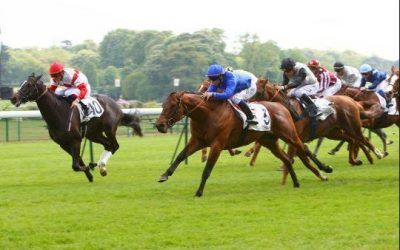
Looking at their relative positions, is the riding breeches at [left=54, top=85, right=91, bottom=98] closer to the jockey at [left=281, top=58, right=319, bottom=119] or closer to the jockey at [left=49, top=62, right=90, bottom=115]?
the jockey at [left=49, top=62, right=90, bottom=115]

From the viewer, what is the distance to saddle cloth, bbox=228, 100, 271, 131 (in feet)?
32.3

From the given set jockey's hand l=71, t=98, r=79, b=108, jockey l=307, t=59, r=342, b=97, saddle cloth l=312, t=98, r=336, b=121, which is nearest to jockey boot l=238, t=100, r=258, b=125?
saddle cloth l=312, t=98, r=336, b=121

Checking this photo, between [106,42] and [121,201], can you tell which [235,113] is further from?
[106,42]

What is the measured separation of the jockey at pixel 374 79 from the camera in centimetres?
1425

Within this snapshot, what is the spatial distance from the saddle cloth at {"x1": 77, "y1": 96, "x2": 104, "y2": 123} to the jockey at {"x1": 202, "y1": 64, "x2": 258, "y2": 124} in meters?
2.23

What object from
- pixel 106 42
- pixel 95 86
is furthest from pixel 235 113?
pixel 106 42

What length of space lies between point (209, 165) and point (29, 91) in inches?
108

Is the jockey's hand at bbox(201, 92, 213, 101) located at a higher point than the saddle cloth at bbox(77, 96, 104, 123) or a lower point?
higher

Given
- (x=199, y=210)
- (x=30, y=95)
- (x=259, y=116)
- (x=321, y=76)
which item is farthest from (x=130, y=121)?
(x=199, y=210)

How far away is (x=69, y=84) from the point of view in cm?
1130

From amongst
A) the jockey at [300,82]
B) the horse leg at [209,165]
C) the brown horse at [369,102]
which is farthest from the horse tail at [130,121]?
the horse leg at [209,165]

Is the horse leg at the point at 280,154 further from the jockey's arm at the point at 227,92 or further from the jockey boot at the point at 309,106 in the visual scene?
the jockey boot at the point at 309,106

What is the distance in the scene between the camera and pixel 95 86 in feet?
94.7

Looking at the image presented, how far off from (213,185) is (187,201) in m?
1.81
